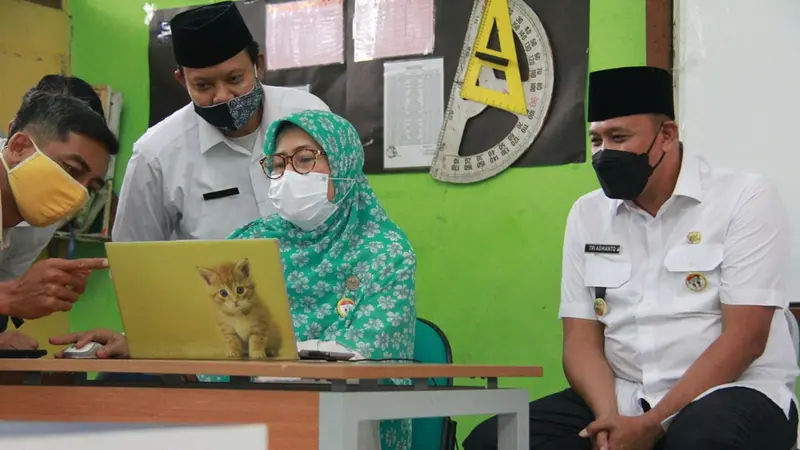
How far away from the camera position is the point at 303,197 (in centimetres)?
204

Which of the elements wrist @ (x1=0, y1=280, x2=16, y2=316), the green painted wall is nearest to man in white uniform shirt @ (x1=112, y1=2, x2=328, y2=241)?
the green painted wall

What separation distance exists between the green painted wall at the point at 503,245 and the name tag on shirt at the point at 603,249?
1.61 ft

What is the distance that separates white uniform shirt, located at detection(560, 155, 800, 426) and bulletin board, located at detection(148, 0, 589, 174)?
600mm

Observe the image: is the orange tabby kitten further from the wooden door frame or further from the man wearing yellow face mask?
the wooden door frame

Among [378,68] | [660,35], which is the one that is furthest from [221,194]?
[660,35]

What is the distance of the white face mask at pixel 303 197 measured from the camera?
2.04 m

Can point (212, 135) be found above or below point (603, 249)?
above

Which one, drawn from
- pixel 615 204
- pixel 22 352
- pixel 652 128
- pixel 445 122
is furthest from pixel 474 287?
pixel 22 352

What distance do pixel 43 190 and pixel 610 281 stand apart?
52.5 inches

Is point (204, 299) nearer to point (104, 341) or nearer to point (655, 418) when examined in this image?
point (104, 341)

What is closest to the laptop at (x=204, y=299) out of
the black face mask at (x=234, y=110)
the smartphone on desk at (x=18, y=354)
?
the smartphone on desk at (x=18, y=354)

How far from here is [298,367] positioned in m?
1.28

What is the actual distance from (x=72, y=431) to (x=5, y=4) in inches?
138

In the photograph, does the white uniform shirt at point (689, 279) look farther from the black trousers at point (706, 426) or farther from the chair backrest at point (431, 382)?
the chair backrest at point (431, 382)
